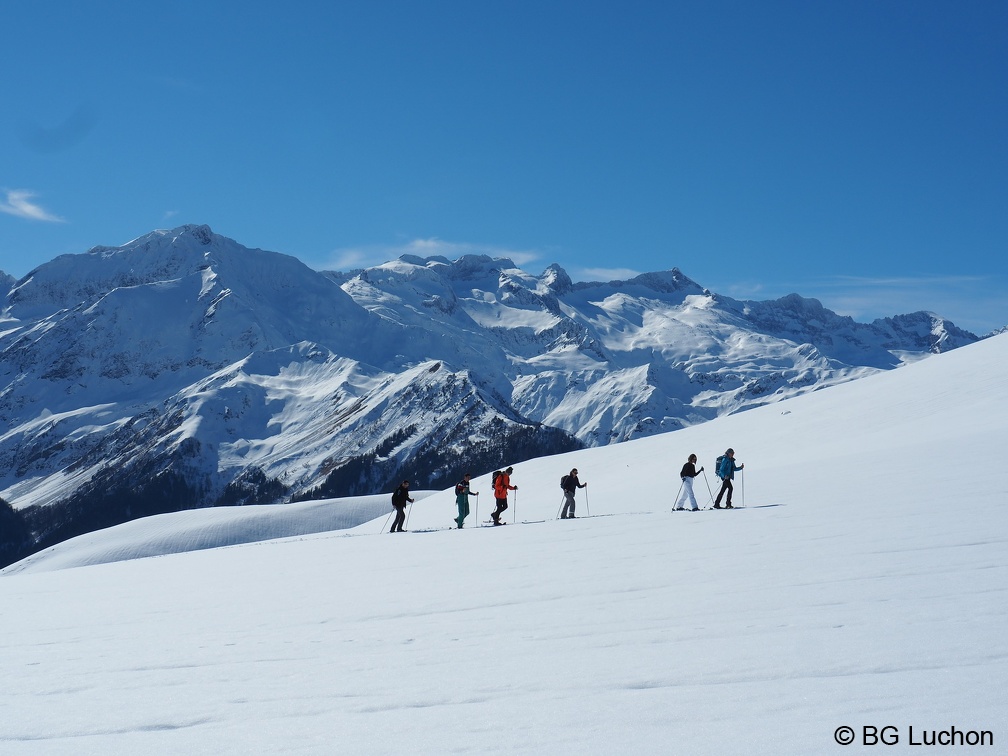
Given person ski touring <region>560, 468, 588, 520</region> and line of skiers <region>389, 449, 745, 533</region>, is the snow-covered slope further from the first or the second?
person ski touring <region>560, 468, 588, 520</region>

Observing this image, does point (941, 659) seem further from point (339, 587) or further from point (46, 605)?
point (46, 605)

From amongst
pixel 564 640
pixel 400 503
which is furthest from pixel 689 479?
pixel 564 640

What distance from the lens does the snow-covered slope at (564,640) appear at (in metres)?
7.66

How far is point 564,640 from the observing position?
10320 mm

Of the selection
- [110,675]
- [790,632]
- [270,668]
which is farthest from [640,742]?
[110,675]

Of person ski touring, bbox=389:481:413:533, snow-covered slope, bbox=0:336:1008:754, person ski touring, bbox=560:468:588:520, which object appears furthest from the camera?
person ski touring, bbox=389:481:413:533

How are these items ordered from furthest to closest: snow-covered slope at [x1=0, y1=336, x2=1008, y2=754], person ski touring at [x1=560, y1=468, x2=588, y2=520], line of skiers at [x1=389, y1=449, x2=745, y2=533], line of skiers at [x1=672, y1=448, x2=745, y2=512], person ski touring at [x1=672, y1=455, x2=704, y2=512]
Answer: person ski touring at [x1=560, y1=468, x2=588, y2=520] → person ski touring at [x1=672, y1=455, x2=704, y2=512] → line of skiers at [x1=389, y1=449, x2=745, y2=533] → line of skiers at [x1=672, y1=448, x2=745, y2=512] → snow-covered slope at [x1=0, y1=336, x2=1008, y2=754]

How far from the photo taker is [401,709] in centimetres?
836

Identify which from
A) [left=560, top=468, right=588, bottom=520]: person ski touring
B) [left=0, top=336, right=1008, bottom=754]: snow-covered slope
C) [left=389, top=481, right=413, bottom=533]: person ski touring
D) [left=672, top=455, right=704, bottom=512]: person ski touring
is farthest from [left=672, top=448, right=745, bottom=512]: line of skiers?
[left=389, top=481, right=413, bottom=533]: person ski touring

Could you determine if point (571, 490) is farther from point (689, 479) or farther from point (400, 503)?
point (400, 503)

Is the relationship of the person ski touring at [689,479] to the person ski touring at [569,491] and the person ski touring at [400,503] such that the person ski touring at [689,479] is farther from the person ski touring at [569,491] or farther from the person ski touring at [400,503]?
the person ski touring at [400,503]

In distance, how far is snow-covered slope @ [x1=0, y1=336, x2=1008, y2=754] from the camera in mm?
7656

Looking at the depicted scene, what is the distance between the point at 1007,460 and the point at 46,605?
22592 millimetres

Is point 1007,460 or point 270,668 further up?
point 1007,460
